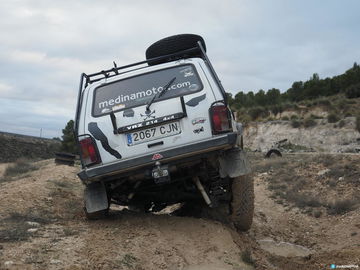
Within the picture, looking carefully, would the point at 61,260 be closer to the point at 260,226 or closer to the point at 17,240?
the point at 17,240

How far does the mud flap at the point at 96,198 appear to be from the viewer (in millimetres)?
5215

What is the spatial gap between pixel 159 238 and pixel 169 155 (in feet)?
2.94

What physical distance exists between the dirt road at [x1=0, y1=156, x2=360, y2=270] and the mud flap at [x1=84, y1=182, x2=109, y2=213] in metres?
0.23

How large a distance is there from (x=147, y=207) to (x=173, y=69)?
217 centimetres

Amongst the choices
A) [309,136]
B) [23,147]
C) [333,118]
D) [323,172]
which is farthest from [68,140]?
[323,172]

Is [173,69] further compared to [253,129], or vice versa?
[253,129]

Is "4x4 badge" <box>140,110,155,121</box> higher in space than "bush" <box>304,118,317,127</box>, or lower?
higher

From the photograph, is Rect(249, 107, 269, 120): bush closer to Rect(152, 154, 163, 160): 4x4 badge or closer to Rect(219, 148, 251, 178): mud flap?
Rect(219, 148, 251, 178): mud flap

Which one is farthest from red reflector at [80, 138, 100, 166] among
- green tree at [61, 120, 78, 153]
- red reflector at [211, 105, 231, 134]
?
green tree at [61, 120, 78, 153]

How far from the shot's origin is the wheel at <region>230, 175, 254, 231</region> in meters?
5.53

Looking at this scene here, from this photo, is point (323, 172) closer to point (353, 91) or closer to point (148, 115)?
point (148, 115)

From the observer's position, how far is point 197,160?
4977 mm

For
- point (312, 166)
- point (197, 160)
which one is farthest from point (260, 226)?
point (312, 166)

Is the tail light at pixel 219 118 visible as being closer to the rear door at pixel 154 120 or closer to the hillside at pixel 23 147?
the rear door at pixel 154 120
